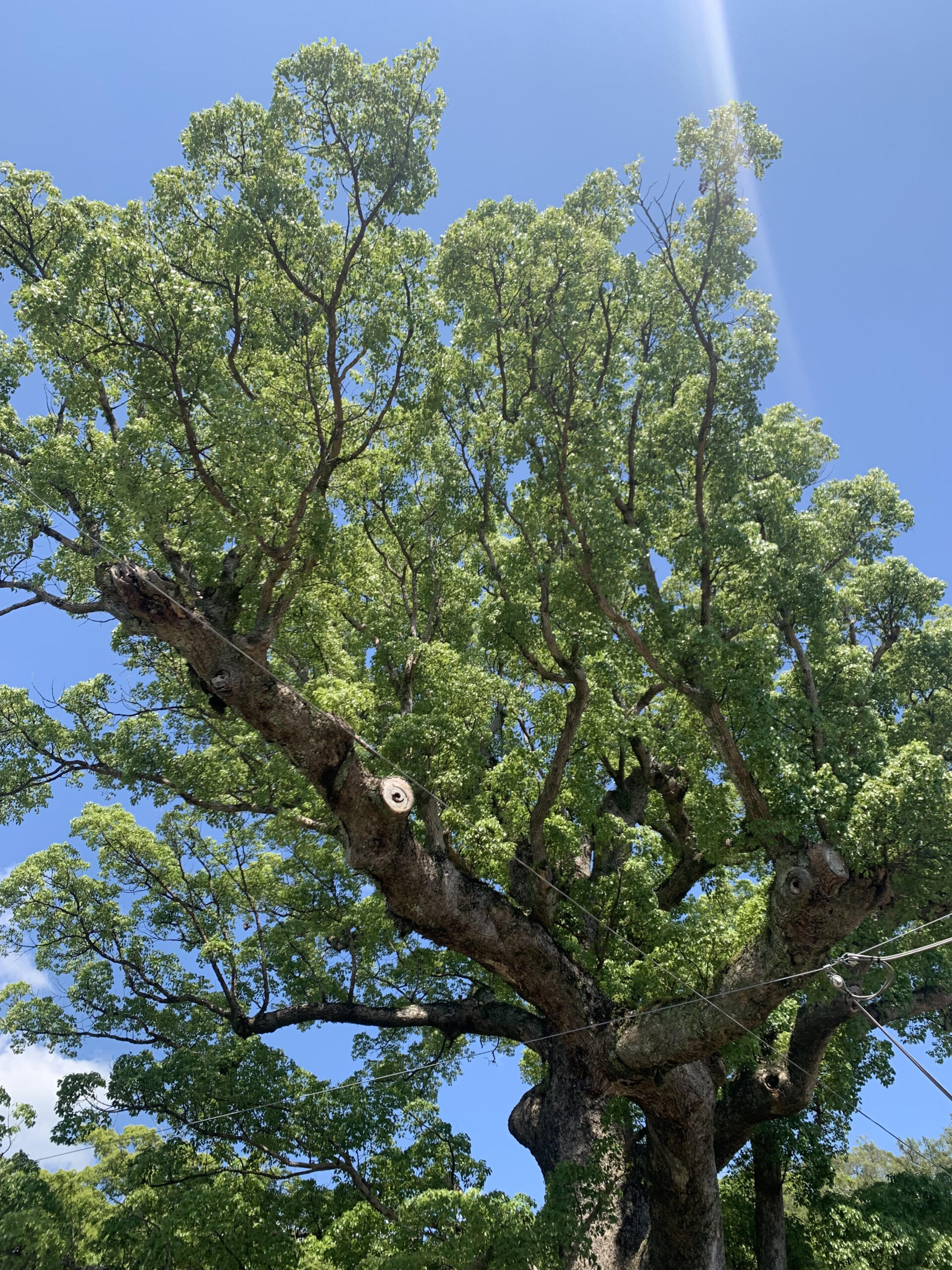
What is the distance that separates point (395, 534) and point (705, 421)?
159 inches

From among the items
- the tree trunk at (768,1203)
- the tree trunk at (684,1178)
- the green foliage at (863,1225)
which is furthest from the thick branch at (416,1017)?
the green foliage at (863,1225)

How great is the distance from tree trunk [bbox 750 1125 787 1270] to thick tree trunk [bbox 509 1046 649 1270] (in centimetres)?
178

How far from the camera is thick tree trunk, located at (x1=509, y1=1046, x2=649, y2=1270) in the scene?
7.01m

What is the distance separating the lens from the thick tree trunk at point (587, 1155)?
7008mm

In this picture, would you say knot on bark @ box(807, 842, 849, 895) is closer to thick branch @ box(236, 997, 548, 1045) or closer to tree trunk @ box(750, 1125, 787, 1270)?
thick branch @ box(236, 997, 548, 1045)

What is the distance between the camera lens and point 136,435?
22.1ft

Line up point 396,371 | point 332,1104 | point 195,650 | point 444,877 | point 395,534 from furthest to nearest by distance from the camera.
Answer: point 395,534, point 332,1104, point 396,371, point 444,877, point 195,650

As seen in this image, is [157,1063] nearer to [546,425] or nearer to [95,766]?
[95,766]

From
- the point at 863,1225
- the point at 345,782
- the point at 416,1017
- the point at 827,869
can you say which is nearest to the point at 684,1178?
the point at 863,1225

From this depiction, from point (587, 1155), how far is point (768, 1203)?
353 centimetres

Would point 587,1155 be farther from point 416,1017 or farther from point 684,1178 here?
point 416,1017

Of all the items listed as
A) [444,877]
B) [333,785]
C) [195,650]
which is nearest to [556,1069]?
[444,877]

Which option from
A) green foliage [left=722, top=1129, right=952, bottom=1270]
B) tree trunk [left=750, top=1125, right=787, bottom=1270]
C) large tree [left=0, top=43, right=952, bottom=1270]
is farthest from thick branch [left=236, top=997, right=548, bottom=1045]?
green foliage [left=722, top=1129, right=952, bottom=1270]

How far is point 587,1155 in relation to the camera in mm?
7512
